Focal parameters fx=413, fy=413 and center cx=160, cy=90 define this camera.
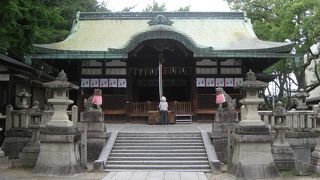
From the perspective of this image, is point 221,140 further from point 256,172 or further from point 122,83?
point 122,83

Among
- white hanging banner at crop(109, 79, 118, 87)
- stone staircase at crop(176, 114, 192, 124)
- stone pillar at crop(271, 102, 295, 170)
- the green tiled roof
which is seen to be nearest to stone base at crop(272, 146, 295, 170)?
stone pillar at crop(271, 102, 295, 170)

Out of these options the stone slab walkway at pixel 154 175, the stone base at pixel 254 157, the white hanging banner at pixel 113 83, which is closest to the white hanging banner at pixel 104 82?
the white hanging banner at pixel 113 83

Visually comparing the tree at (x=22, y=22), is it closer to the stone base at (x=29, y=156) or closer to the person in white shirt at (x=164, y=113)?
the stone base at (x=29, y=156)

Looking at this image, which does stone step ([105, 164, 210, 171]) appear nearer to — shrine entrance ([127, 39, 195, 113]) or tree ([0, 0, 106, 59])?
tree ([0, 0, 106, 59])

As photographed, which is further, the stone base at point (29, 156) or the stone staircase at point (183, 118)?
the stone staircase at point (183, 118)

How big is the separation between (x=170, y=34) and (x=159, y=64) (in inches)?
86.8

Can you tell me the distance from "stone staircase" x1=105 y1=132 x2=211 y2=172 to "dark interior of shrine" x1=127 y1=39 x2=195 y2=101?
7666 mm

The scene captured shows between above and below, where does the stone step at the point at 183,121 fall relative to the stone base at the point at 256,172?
above

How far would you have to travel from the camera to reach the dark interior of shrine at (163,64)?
24.8 metres

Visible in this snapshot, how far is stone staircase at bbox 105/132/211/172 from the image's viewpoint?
15.5 meters

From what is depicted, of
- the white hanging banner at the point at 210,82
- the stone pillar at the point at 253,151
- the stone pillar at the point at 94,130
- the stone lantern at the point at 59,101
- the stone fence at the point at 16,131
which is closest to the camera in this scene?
the stone pillar at the point at 253,151

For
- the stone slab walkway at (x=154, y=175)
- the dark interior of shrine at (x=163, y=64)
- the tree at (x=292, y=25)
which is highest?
the tree at (x=292, y=25)

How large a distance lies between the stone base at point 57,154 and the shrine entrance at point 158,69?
10.7 m

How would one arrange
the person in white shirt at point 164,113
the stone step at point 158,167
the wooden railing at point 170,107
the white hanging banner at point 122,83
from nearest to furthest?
1. the stone step at point 158,167
2. the person in white shirt at point 164,113
3. the wooden railing at point 170,107
4. the white hanging banner at point 122,83
